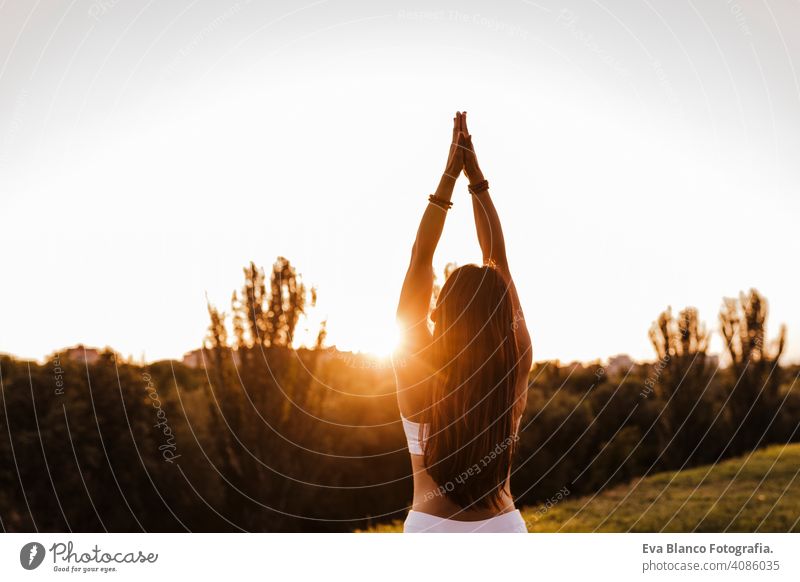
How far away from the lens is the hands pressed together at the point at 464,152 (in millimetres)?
3707

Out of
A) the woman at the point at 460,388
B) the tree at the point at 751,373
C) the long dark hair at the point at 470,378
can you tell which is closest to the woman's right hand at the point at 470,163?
the woman at the point at 460,388

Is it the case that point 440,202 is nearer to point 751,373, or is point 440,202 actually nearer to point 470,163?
point 470,163

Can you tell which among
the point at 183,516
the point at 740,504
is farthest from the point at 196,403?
the point at 740,504

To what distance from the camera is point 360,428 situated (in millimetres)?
19344

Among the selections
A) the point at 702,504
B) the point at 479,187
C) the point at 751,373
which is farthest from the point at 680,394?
the point at 479,187

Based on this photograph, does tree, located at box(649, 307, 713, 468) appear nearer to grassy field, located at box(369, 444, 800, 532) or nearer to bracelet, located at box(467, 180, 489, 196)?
grassy field, located at box(369, 444, 800, 532)

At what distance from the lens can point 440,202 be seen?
3.27 meters

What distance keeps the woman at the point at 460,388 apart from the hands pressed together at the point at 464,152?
656mm

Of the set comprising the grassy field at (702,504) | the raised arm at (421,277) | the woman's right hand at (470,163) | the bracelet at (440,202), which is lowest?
the grassy field at (702,504)

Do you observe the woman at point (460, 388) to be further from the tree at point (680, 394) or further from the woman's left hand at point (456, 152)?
the tree at point (680, 394)

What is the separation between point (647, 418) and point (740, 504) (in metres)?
10.3

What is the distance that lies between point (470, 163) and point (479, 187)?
0.16 metres
